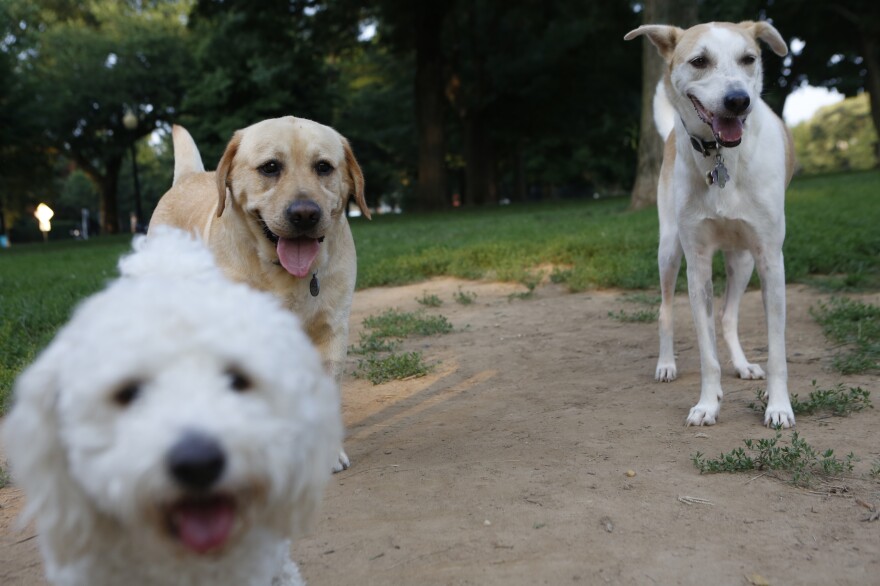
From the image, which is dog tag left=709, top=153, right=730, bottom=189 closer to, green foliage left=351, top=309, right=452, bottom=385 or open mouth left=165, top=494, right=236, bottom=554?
green foliage left=351, top=309, right=452, bottom=385

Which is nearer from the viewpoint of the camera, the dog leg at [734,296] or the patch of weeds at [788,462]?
the patch of weeds at [788,462]

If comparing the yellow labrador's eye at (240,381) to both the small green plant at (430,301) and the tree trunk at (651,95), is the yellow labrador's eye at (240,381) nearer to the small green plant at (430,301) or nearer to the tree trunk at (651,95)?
the small green plant at (430,301)

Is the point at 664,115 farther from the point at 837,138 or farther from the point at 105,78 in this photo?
the point at 837,138

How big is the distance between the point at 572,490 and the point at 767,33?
10.1 feet

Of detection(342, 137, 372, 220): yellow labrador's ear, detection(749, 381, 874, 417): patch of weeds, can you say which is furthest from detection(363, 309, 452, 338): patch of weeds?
detection(749, 381, 874, 417): patch of weeds

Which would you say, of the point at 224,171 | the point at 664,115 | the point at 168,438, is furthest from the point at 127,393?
the point at 664,115

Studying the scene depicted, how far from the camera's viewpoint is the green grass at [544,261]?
23.1 ft

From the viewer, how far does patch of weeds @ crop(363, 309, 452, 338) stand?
642cm

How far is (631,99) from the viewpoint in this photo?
31.1 metres

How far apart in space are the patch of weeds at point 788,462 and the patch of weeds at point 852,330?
1490 millimetres

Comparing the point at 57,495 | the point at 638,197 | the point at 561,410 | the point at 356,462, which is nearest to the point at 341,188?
the point at 356,462

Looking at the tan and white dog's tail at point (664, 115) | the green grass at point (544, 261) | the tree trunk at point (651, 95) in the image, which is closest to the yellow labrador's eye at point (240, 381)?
the green grass at point (544, 261)

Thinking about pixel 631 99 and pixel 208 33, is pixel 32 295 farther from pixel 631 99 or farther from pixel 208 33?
pixel 631 99

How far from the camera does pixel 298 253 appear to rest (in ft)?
12.5
